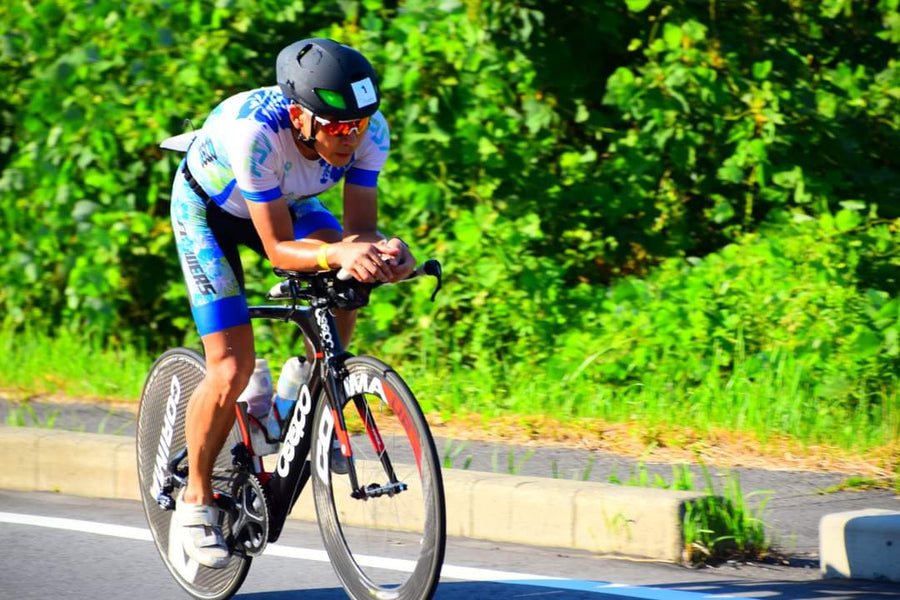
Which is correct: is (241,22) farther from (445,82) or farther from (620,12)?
(620,12)

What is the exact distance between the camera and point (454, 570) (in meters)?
4.75

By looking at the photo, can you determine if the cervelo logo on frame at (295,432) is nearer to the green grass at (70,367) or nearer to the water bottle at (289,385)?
the water bottle at (289,385)

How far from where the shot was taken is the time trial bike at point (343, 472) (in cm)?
382

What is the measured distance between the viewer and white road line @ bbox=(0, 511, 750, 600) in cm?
414

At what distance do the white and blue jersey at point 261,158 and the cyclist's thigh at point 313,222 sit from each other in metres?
0.12

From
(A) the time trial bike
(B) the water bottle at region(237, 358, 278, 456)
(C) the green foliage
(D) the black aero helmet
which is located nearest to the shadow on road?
(A) the time trial bike

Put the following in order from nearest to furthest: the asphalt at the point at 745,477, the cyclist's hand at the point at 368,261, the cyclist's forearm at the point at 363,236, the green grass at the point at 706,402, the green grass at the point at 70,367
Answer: the cyclist's hand at the point at 368,261 → the cyclist's forearm at the point at 363,236 → the asphalt at the point at 745,477 → the green grass at the point at 706,402 → the green grass at the point at 70,367

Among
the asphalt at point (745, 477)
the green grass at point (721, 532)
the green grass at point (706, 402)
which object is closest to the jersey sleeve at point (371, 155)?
the green grass at point (721, 532)

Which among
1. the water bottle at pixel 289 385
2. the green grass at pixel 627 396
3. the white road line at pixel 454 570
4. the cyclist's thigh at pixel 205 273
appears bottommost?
the white road line at pixel 454 570

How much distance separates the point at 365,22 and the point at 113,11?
181 cm

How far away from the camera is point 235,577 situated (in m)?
4.48

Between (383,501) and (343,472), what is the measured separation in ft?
0.51

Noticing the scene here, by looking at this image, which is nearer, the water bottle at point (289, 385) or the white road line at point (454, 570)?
the white road line at point (454, 570)

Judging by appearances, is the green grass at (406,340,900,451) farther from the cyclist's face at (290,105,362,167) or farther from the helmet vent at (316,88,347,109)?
the helmet vent at (316,88,347,109)
